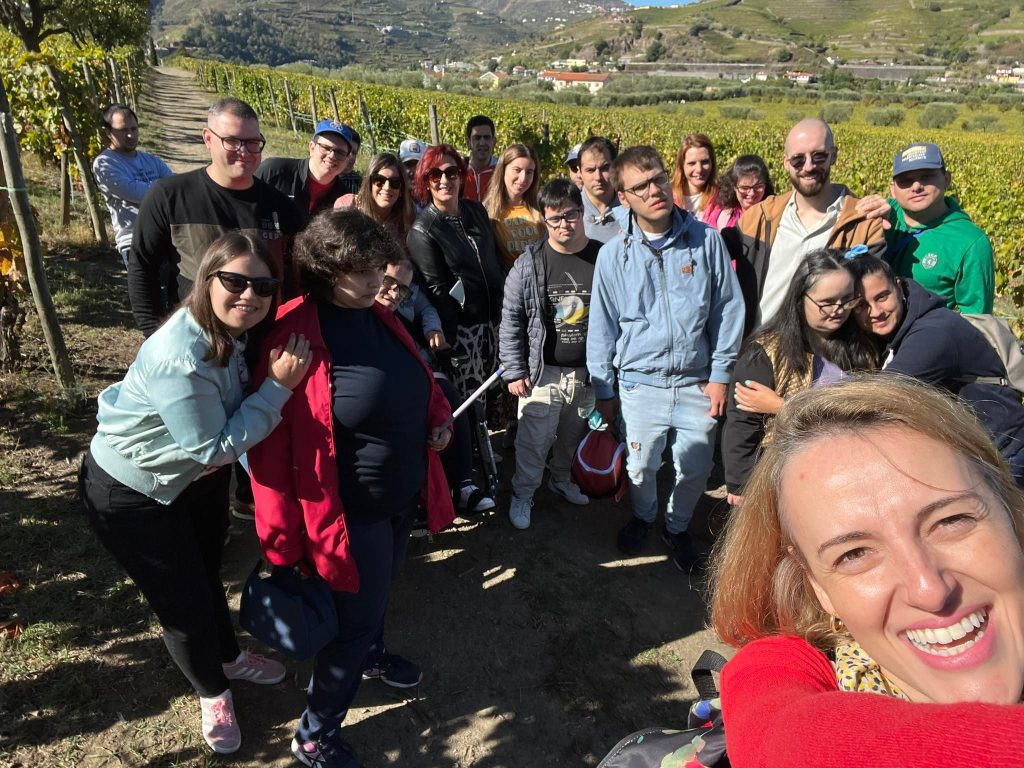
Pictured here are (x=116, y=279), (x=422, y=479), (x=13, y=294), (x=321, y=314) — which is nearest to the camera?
(x=321, y=314)

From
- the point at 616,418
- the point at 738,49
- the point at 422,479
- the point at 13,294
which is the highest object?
the point at 738,49

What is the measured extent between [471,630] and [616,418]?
→ 154 centimetres

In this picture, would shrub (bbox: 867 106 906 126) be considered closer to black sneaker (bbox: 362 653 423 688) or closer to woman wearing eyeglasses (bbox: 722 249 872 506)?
woman wearing eyeglasses (bbox: 722 249 872 506)

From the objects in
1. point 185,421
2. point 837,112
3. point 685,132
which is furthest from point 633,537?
point 837,112

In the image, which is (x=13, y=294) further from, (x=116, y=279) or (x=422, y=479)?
(x=422, y=479)

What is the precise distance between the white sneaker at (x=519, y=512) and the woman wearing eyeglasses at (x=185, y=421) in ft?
6.66

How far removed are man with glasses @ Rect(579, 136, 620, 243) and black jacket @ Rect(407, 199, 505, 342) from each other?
0.81 metres

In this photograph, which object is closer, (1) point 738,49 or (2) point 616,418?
(2) point 616,418

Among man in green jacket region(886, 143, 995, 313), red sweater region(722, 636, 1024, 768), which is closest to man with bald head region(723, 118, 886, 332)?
man in green jacket region(886, 143, 995, 313)

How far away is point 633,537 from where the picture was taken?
3762 mm

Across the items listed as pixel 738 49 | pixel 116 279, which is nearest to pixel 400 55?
pixel 738 49

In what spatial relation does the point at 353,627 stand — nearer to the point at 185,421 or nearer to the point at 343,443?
the point at 343,443

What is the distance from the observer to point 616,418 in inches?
153

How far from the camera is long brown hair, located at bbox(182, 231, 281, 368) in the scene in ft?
6.18
